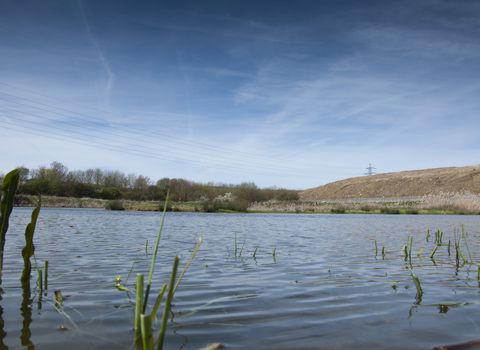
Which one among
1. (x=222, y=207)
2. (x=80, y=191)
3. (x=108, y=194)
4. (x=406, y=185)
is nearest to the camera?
(x=222, y=207)

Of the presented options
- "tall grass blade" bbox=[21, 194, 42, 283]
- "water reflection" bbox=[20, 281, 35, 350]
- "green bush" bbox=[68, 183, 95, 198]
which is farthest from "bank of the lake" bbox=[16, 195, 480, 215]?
"tall grass blade" bbox=[21, 194, 42, 283]

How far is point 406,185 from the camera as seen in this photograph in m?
85.8

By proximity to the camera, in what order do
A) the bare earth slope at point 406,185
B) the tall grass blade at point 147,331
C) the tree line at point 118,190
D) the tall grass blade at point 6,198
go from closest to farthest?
the tall grass blade at point 147,331, the tall grass blade at point 6,198, the tree line at point 118,190, the bare earth slope at point 406,185

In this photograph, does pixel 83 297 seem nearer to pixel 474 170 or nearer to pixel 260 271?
pixel 260 271

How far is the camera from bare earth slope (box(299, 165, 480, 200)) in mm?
73312

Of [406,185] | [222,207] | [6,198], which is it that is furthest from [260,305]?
[406,185]

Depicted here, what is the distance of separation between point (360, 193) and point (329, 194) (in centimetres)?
907

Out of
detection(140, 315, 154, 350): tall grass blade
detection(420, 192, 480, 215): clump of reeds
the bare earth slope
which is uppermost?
the bare earth slope

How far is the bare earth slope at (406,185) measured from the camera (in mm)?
73312

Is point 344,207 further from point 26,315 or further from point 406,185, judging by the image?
point 406,185

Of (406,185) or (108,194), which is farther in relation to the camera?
(406,185)

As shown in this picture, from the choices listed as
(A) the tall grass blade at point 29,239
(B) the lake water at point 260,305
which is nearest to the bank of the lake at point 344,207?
(B) the lake water at point 260,305

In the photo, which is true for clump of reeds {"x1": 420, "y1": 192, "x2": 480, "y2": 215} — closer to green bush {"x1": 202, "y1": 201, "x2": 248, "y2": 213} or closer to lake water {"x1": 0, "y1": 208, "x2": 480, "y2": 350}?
green bush {"x1": 202, "y1": 201, "x2": 248, "y2": 213}

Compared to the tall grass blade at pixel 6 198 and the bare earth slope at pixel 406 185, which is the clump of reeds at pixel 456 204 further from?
the bare earth slope at pixel 406 185
